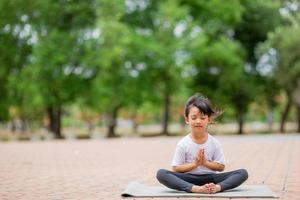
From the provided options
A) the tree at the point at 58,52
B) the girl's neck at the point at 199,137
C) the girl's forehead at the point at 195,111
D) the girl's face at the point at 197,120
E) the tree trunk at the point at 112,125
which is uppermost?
the tree at the point at 58,52

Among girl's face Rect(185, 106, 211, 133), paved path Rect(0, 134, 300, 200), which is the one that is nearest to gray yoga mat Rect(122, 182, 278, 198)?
paved path Rect(0, 134, 300, 200)

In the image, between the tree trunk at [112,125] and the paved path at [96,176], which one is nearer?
the paved path at [96,176]

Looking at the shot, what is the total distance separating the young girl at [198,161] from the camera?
6734 mm

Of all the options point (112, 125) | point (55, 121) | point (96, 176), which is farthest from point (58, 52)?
point (96, 176)

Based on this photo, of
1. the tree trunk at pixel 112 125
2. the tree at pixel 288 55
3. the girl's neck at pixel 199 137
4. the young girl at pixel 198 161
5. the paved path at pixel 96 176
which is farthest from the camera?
the tree trunk at pixel 112 125

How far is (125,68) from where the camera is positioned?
3416 cm

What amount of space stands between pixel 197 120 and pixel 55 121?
100ft

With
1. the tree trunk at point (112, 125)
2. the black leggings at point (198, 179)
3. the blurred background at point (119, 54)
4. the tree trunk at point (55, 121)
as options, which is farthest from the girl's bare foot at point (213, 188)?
the tree trunk at point (112, 125)

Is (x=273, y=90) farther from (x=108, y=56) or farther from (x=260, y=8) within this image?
(x=108, y=56)

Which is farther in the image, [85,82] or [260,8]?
[260,8]

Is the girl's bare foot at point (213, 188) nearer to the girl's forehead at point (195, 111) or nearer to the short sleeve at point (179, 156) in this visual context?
the short sleeve at point (179, 156)

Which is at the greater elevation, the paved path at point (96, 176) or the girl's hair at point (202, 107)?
the girl's hair at point (202, 107)

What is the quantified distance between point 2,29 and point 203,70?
13091 mm

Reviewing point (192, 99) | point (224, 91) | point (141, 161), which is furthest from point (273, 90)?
point (192, 99)
